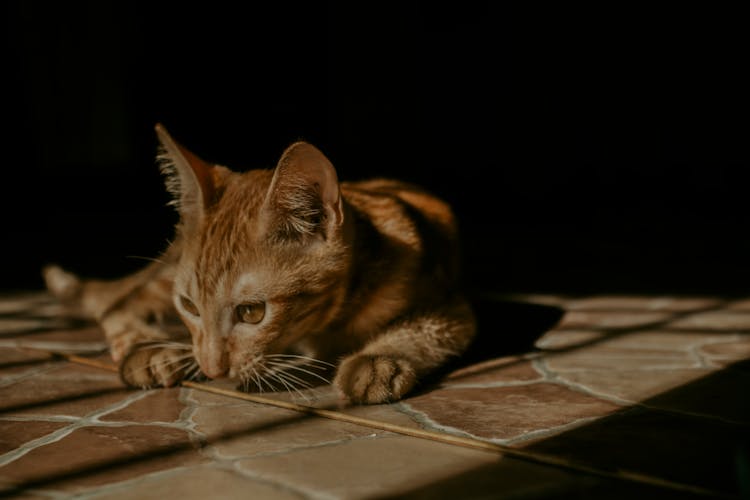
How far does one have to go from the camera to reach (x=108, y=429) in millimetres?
1942

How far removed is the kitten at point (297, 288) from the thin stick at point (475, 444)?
0.09 m

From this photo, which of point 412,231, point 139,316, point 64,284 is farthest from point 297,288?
point 64,284

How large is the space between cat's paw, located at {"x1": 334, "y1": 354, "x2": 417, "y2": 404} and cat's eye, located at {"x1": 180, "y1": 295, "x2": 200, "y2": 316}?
20.3 inches

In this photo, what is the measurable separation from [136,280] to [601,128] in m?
5.70

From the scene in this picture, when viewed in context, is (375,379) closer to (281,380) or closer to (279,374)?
(281,380)

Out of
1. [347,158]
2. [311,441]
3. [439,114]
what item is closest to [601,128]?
[439,114]

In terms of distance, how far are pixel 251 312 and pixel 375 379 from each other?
432 millimetres

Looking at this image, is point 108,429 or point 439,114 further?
point 439,114

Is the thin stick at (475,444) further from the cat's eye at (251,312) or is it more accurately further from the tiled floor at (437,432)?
the cat's eye at (251,312)

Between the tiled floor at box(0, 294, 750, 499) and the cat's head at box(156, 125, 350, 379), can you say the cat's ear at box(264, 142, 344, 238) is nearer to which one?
the cat's head at box(156, 125, 350, 379)

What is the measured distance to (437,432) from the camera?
1.86 meters

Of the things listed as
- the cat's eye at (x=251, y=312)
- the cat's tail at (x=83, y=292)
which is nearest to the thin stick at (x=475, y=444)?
the cat's eye at (x=251, y=312)

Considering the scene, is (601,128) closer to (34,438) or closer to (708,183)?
(708,183)

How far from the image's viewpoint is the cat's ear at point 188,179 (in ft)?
7.66
